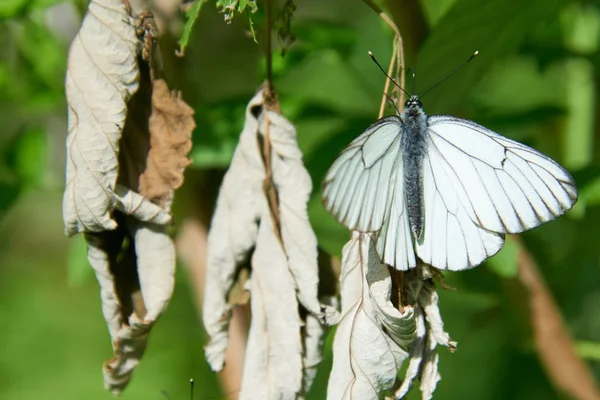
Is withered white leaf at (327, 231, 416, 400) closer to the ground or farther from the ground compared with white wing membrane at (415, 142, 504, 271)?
closer to the ground

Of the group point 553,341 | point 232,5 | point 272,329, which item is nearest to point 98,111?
point 232,5

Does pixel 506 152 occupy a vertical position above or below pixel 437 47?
below

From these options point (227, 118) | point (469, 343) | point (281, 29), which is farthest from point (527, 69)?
point (281, 29)

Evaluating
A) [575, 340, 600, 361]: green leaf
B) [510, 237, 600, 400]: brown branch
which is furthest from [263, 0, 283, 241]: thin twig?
[575, 340, 600, 361]: green leaf

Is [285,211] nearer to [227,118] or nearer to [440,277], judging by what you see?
[440,277]

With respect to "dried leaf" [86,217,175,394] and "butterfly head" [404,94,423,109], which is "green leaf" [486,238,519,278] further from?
"dried leaf" [86,217,175,394]

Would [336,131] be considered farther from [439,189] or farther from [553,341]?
[553,341]

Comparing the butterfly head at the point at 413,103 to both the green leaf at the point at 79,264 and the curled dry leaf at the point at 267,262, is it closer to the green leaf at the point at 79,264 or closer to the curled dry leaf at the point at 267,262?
the curled dry leaf at the point at 267,262
